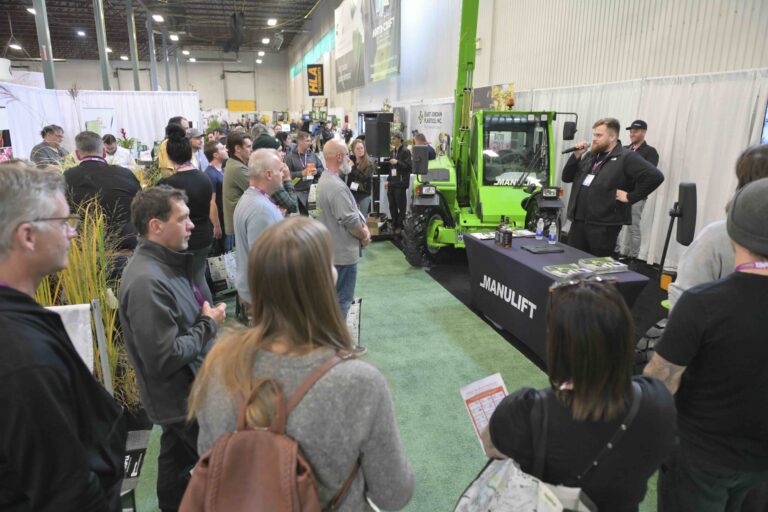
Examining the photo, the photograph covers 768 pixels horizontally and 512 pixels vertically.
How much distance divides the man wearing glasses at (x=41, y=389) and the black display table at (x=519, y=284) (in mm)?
2692

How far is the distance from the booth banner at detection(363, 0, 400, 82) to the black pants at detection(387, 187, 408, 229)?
546cm

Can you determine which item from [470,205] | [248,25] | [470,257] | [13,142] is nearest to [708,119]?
[470,205]

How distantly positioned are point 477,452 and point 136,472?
1849mm

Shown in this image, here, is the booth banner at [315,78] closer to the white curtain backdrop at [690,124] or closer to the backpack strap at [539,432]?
the white curtain backdrop at [690,124]

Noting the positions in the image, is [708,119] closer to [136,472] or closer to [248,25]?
[136,472]

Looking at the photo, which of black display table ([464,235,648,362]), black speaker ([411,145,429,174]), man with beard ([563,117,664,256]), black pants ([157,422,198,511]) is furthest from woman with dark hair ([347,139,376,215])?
black pants ([157,422,198,511])

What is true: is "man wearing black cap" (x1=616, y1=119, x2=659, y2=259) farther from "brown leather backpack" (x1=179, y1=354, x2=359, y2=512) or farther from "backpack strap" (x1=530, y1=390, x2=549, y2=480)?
"brown leather backpack" (x1=179, y1=354, x2=359, y2=512)

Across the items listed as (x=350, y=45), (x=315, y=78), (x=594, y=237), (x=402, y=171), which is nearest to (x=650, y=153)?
(x=594, y=237)

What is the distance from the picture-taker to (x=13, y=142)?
7086mm

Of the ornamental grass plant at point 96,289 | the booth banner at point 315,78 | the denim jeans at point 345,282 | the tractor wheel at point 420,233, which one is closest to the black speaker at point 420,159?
the tractor wheel at point 420,233

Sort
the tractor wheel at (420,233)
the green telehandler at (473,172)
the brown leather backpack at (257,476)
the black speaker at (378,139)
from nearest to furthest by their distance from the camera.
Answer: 1. the brown leather backpack at (257,476)
2. the green telehandler at (473,172)
3. the tractor wheel at (420,233)
4. the black speaker at (378,139)

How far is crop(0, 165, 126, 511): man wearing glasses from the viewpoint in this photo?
3.13 feet

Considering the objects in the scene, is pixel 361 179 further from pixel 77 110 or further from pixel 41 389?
pixel 77 110

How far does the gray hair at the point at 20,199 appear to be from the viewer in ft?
3.51
